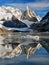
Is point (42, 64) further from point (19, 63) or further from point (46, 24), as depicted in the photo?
point (46, 24)

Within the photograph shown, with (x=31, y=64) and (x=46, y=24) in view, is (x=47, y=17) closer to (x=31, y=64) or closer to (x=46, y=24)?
(x=46, y=24)

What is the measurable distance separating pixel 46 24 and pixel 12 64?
16787 cm

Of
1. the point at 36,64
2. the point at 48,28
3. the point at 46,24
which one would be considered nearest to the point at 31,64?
the point at 36,64

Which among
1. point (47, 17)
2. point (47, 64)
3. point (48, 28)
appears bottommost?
point (47, 64)

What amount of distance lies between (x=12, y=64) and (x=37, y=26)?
563 ft

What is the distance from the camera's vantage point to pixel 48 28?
6511 inches

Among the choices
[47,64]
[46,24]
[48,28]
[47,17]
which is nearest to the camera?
[47,64]

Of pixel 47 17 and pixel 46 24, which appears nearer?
pixel 46 24

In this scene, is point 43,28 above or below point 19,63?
above

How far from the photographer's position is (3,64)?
1265cm

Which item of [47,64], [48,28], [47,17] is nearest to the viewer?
[47,64]

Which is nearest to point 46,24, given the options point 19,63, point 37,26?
point 37,26

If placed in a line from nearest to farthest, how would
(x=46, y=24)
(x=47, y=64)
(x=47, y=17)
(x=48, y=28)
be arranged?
1. (x=47, y=64)
2. (x=48, y=28)
3. (x=46, y=24)
4. (x=47, y=17)

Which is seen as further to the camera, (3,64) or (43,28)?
(43,28)
